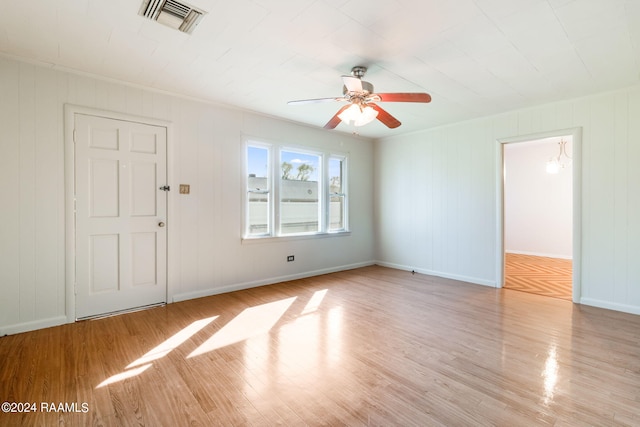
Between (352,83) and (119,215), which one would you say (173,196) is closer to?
(119,215)

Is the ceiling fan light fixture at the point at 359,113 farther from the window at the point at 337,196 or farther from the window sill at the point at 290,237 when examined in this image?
the window at the point at 337,196

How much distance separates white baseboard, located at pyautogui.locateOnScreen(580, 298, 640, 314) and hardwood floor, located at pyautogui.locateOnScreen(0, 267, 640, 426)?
8.2 inches

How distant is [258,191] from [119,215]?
1.85m

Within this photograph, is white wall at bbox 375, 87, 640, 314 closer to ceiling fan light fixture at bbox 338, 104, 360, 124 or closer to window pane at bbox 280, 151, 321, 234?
window pane at bbox 280, 151, 321, 234

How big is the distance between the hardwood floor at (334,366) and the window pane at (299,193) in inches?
66.8

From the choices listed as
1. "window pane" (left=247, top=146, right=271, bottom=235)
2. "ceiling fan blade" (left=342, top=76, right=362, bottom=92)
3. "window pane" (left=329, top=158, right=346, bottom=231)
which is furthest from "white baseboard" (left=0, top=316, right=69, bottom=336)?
"window pane" (left=329, top=158, right=346, bottom=231)

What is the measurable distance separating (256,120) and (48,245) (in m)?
2.91

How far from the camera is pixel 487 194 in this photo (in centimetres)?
470

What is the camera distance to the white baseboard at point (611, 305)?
11.5 ft

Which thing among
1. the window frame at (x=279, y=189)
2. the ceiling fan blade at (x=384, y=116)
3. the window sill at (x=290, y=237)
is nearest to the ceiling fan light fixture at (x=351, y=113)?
the ceiling fan blade at (x=384, y=116)

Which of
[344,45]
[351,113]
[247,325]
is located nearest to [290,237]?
[247,325]

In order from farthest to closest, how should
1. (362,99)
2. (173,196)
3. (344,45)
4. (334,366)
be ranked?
(173,196) < (362,99) < (344,45) < (334,366)

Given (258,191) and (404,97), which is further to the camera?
(258,191)

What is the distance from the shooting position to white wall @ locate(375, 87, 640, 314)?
3578mm
